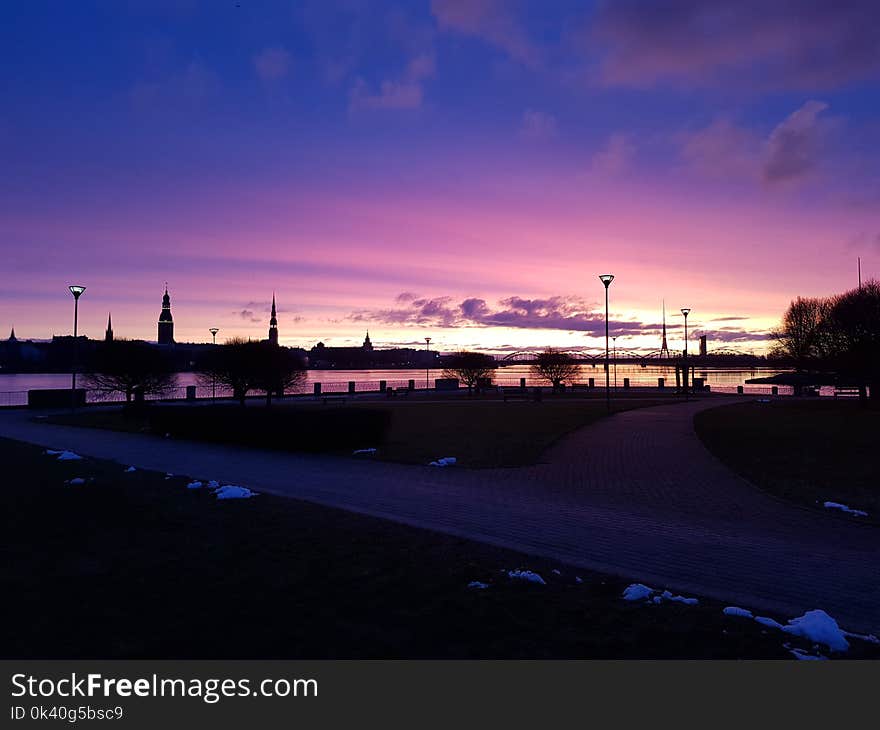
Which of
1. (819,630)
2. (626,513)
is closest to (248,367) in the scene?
(626,513)

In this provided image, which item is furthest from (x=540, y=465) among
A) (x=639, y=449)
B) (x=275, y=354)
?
(x=275, y=354)

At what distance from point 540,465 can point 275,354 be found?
2414 centimetres

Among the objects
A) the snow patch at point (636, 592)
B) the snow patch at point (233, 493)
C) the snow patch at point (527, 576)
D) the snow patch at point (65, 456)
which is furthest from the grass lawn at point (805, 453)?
the snow patch at point (65, 456)

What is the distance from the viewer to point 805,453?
15562 millimetres

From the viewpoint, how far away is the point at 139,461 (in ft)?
48.1

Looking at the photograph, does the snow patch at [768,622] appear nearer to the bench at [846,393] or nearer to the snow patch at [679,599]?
the snow patch at [679,599]

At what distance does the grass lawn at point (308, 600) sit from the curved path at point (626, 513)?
82 centimetres

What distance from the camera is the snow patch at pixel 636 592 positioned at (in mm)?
5531

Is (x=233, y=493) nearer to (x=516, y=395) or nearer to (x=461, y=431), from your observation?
(x=461, y=431)

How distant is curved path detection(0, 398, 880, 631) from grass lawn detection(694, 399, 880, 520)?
67cm

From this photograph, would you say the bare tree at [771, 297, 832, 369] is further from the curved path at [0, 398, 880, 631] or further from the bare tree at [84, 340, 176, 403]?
the bare tree at [84, 340, 176, 403]

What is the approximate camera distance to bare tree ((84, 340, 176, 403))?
32969 millimetres

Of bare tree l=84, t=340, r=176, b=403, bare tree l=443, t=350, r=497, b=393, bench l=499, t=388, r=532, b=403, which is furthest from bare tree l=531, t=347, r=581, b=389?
bare tree l=84, t=340, r=176, b=403
